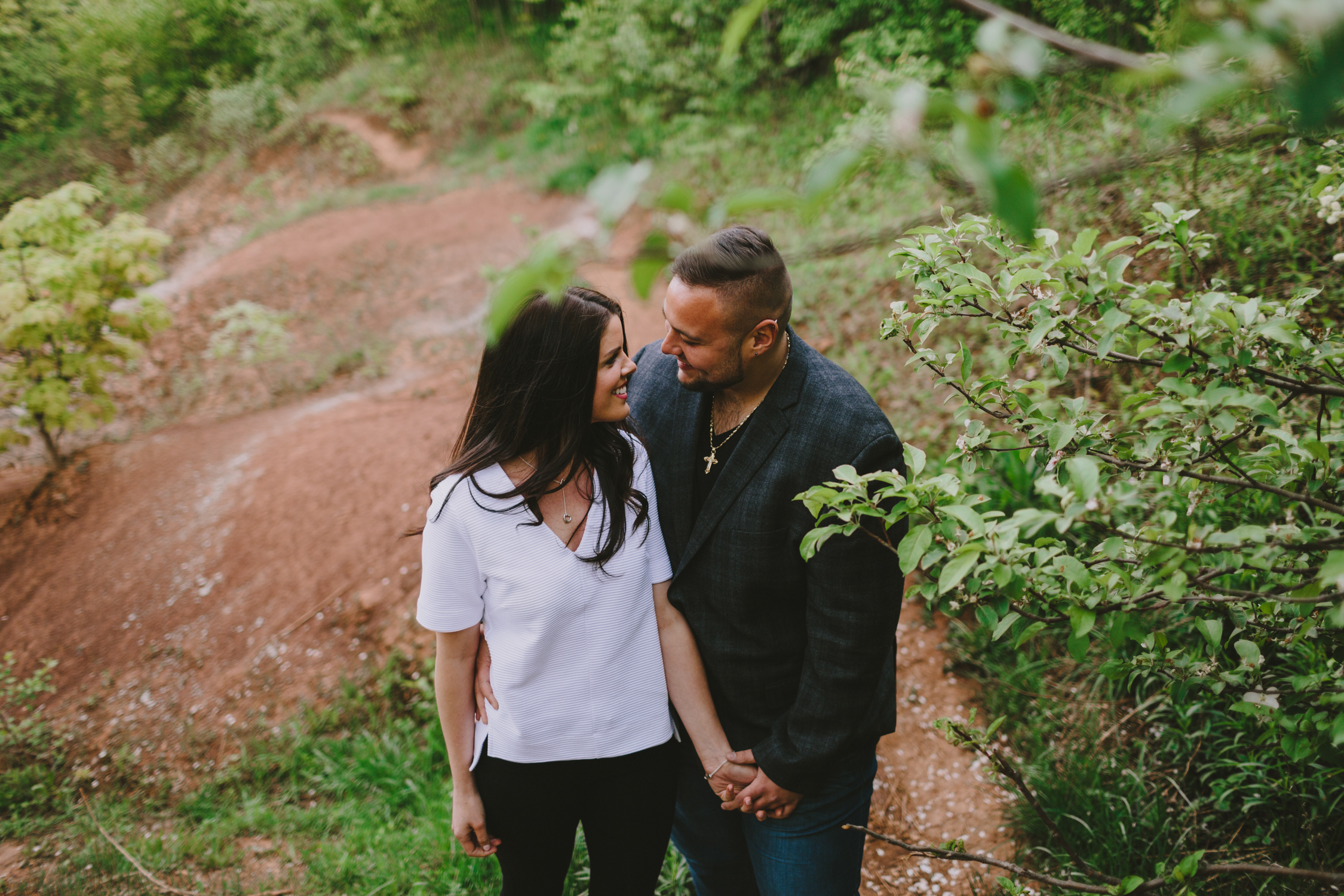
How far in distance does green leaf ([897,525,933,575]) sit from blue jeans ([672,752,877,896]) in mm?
920

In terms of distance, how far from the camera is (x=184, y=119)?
1772cm

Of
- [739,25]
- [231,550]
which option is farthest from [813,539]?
[231,550]

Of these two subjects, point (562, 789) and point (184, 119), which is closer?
point (562, 789)

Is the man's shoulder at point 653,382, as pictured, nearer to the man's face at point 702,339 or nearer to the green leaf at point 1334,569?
the man's face at point 702,339

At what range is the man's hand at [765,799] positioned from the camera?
185 centimetres

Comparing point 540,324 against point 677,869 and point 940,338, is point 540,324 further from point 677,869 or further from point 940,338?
point 940,338

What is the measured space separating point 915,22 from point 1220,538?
905 cm

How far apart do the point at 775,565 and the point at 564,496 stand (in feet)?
1.88

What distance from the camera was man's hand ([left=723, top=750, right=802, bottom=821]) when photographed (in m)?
1.85

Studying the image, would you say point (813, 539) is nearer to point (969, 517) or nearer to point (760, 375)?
point (969, 517)

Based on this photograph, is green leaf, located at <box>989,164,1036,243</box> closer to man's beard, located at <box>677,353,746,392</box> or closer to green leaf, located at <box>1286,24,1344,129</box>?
green leaf, located at <box>1286,24,1344,129</box>

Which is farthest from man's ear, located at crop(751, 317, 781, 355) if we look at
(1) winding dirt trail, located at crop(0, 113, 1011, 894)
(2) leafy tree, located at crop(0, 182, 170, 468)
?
(2) leafy tree, located at crop(0, 182, 170, 468)

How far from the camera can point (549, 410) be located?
1.86 meters

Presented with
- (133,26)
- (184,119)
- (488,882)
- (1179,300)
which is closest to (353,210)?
(184,119)
